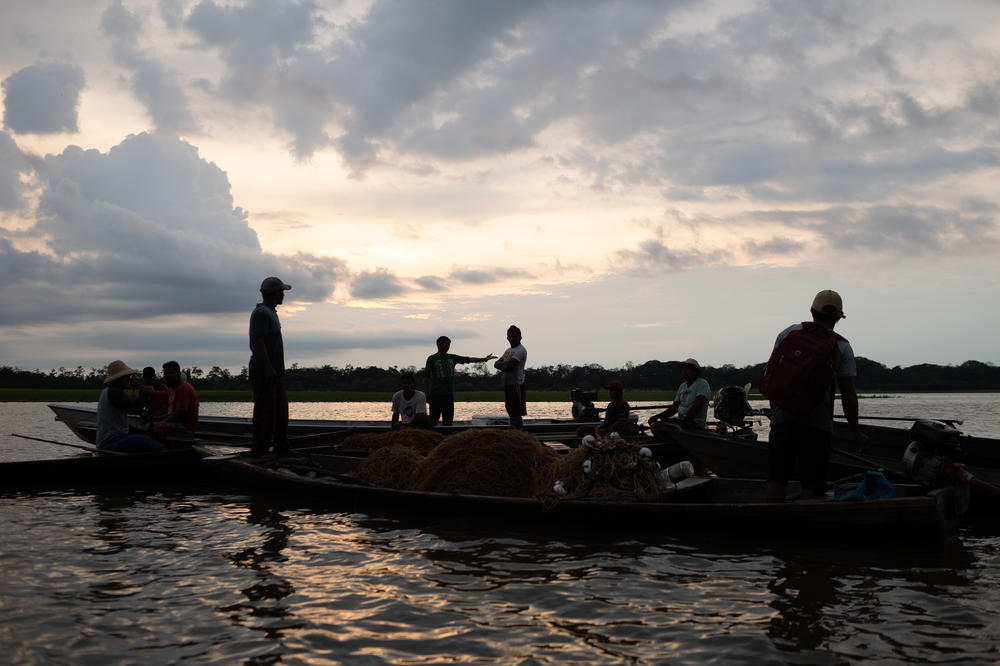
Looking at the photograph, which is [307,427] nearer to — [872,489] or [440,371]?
[440,371]

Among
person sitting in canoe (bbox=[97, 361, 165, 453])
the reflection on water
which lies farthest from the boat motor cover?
person sitting in canoe (bbox=[97, 361, 165, 453])

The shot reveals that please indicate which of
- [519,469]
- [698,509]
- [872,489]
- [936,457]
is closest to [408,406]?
[519,469]

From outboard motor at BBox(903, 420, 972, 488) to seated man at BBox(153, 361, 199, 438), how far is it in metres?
12.2

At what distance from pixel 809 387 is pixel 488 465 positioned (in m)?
4.17

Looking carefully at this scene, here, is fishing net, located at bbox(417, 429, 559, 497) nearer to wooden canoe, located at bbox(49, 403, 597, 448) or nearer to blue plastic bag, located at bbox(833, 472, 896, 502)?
blue plastic bag, located at bbox(833, 472, 896, 502)

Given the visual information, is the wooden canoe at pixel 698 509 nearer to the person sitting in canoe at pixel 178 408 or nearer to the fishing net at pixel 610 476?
the fishing net at pixel 610 476

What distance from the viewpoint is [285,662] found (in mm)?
4699

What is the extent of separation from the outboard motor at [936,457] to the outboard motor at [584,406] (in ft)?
34.5

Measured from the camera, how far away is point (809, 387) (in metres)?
7.15

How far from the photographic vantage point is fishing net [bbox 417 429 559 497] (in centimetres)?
→ 960

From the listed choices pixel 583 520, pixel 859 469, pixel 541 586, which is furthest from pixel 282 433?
pixel 859 469

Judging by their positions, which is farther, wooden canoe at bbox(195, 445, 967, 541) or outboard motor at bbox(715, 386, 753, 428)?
outboard motor at bbox(715, 386, 753, 428)

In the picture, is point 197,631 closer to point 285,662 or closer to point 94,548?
point 285,662

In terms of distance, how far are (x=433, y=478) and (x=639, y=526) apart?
292 cm
